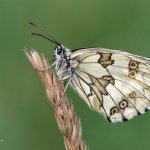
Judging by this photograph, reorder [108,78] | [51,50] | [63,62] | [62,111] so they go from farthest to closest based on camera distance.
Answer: [51,50], [108,78], [63,62], [62,111]

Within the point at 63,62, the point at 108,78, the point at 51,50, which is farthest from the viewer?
the point at 51,50

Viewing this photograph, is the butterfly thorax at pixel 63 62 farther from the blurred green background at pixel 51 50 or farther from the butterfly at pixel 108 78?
the blurred green background at pixel 51 50

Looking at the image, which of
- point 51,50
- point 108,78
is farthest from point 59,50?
point 51,50

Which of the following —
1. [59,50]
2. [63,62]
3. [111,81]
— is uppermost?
[59,50]

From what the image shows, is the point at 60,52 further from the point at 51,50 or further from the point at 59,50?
the point at 51,50

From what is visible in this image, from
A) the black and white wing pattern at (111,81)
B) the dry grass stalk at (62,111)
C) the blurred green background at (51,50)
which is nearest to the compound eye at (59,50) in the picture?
the black and white wing pattern at (111,81)
